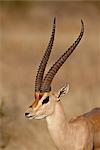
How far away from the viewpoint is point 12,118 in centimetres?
1271

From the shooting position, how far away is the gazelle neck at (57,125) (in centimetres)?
782

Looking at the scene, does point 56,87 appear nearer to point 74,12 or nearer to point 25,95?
point 25,95

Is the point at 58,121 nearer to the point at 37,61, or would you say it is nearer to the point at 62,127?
the point at 62,127

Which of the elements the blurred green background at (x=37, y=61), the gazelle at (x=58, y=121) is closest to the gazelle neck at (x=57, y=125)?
the gazelle at (x=58, y=121)

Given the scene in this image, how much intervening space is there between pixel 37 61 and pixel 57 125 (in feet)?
39.3

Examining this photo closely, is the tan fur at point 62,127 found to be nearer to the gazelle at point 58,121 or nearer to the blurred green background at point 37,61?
the gazelle at point 58,121

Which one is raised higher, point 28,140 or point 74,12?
point 74,12

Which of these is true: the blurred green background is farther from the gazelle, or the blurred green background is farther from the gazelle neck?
the gazelle neck

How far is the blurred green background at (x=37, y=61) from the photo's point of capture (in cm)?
1185

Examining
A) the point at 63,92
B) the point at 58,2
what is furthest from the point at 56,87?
the point at 58,2

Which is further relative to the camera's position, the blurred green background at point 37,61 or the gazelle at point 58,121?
the blurred green background at point 37,61

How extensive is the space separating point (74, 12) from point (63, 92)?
19.9 metres

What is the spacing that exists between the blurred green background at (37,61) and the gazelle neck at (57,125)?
9.20 ft

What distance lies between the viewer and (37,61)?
1978 centimetres
